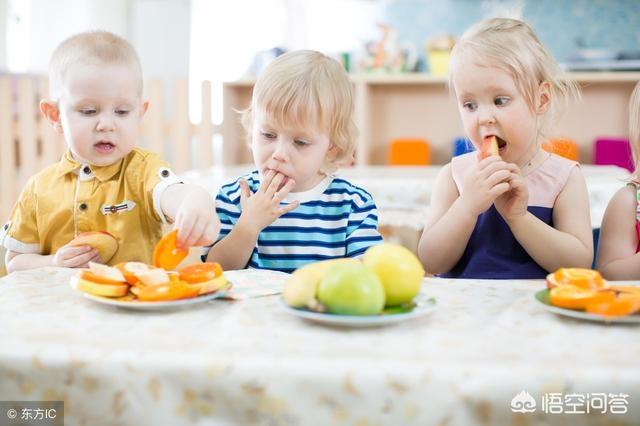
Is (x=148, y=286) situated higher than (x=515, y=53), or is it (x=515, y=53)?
(x=515, y=53)

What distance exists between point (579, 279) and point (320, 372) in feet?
1.24

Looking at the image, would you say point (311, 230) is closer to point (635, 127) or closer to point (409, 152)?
point (635, 127)

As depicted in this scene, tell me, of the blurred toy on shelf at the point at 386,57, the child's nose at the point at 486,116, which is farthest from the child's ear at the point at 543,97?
the blurred toy on shelf at the point at 386,57

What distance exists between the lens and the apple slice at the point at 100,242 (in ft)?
4.01

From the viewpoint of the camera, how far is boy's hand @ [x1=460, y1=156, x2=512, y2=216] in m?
1.18

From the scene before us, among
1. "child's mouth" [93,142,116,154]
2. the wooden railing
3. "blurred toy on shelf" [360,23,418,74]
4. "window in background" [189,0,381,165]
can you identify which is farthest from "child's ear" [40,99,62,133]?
"window in background" [189,0,381,165]

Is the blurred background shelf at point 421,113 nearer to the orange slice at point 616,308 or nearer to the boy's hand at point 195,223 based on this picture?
the boy's hand at point 195,223

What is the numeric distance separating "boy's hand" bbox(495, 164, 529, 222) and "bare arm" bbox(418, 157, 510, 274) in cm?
2

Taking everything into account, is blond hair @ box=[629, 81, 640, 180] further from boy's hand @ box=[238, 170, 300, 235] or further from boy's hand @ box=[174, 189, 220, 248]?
boy's hand @ box=[174, 189, 220, 248]

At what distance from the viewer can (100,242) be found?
4.07 ft

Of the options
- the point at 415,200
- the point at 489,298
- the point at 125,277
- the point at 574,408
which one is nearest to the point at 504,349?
the point at 574,408

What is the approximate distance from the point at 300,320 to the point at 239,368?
0.47ft

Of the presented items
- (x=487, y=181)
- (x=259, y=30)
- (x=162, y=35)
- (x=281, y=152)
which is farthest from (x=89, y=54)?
(x=259, y=30)

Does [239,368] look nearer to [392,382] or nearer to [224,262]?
[392,382]
